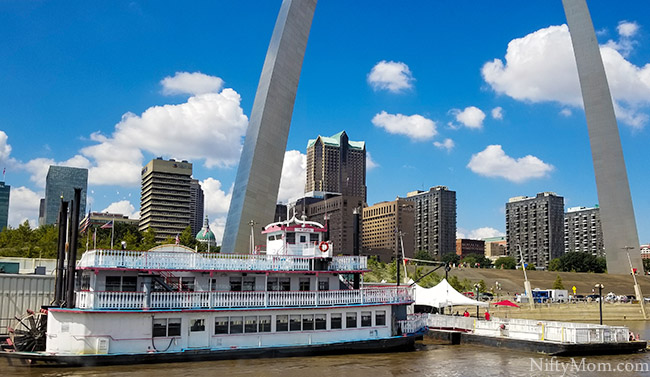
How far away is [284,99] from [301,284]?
25.0 metres

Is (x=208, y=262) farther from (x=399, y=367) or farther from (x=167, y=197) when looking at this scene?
(x=167, y=197)

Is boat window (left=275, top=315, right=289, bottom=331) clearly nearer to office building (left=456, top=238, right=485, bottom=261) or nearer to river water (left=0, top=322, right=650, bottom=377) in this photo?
river water (left=0, top=322, right=650, bottom=377)

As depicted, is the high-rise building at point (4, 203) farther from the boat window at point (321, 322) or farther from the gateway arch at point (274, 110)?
the boat window at point (321, 322)

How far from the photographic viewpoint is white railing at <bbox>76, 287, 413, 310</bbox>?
18.7 meters

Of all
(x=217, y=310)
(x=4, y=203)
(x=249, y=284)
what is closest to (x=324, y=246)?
(x=249, y=284)

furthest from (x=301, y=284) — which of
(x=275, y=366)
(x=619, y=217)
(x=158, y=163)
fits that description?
(x=158, y=163)

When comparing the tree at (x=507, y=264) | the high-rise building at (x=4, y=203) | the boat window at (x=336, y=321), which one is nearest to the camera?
the boat window at (x=336, y=321)

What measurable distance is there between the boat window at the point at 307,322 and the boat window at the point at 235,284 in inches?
102

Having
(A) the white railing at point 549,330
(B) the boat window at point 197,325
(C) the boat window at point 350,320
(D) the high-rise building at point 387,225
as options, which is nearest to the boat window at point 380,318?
(C) the boat window at point 350,320

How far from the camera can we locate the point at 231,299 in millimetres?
20438

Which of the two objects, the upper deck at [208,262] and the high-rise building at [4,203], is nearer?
the upper deck at [208,262]

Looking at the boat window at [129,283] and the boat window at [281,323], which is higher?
the boat window at [129,283]

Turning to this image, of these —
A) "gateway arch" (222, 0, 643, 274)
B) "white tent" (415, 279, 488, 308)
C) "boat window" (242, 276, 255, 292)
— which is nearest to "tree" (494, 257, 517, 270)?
Answer: "gateway arch" (222, 0, 643, 274)

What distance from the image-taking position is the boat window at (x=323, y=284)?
75.0ft
